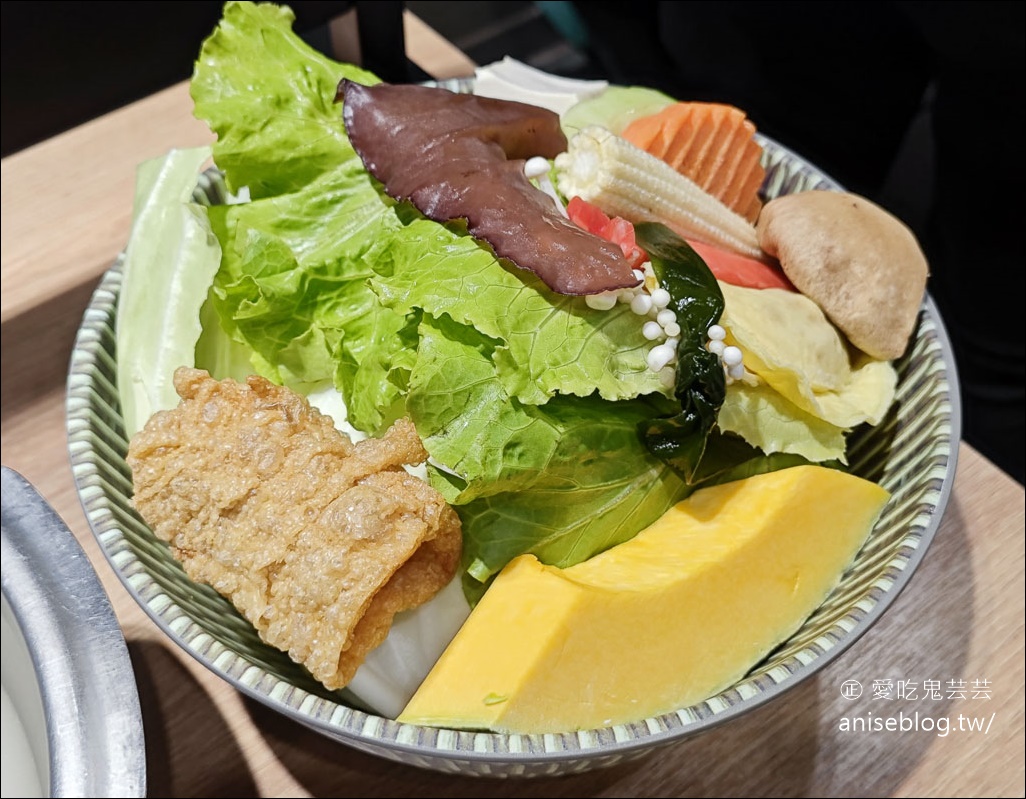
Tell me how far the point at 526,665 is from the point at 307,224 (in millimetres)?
583

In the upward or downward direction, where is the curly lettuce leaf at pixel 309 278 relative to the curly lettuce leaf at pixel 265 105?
downward

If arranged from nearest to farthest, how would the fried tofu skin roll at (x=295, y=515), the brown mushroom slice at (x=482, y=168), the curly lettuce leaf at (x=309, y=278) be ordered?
the fried tofu skin roll at (x=295, y=515)
the brown mushroom slice at (x=482, y=168)
the curly lettuce leaf at (x=309, y=278)

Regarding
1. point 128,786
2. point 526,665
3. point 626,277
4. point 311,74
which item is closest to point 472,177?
point 626,277

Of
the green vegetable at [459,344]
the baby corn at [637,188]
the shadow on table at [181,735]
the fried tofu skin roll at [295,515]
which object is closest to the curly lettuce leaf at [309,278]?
the green vegetable at [459,344]

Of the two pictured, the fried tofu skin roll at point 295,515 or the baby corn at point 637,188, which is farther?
the baby corn at point 637,188

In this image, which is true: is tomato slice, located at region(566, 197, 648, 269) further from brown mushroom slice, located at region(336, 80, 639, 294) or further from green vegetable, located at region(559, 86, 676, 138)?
green vegetable, located at region(559, 86, 676, 138)

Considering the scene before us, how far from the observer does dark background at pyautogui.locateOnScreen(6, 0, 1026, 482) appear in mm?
1272

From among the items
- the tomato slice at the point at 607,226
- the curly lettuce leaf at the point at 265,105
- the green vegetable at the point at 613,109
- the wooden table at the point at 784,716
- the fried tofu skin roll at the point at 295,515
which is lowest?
the wooden table at the point at 784,716

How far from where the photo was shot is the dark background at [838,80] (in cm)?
127

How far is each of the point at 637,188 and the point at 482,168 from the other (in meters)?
0.19

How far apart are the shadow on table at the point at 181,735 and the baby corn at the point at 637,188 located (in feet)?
2.41

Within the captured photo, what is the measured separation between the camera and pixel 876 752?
975mm

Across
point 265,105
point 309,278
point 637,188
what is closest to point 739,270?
point 637,188

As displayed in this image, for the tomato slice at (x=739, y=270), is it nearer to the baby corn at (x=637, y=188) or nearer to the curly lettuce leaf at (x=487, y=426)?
the baby corn at (x=637, y=188)
